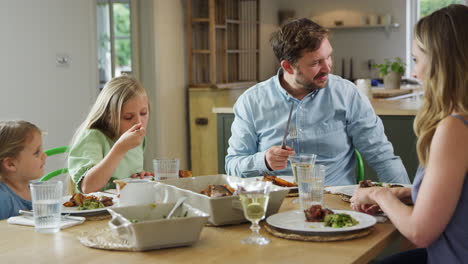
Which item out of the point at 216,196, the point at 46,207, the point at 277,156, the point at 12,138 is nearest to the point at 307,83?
the point at 277,156

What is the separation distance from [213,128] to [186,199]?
4311 mm

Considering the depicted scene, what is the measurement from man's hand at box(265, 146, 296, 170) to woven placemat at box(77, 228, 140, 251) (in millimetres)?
813

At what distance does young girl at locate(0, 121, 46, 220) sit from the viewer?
1.94 m

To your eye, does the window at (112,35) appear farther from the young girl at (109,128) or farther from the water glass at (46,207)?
the water glass at (46,207)

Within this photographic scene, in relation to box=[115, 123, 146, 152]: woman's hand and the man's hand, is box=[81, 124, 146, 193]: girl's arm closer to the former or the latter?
box=[115, 123, 146, 152]: woman's hand

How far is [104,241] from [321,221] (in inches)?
20.8

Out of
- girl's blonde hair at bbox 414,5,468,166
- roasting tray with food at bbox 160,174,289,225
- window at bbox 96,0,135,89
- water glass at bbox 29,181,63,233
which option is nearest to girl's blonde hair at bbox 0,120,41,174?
water glass at bbox 29,181,63,233

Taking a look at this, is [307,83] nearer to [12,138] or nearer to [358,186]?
[358,186]

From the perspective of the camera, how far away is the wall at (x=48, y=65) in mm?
4160

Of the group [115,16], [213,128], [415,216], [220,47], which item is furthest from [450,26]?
[220,47]

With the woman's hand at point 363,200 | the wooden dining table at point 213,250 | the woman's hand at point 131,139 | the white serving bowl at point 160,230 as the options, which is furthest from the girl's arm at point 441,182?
the woman's hand at point 131,139

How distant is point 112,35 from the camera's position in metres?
5.15

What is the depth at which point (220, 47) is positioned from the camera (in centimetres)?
646

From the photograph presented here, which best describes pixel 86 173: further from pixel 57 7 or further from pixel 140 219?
pixel 57 7
